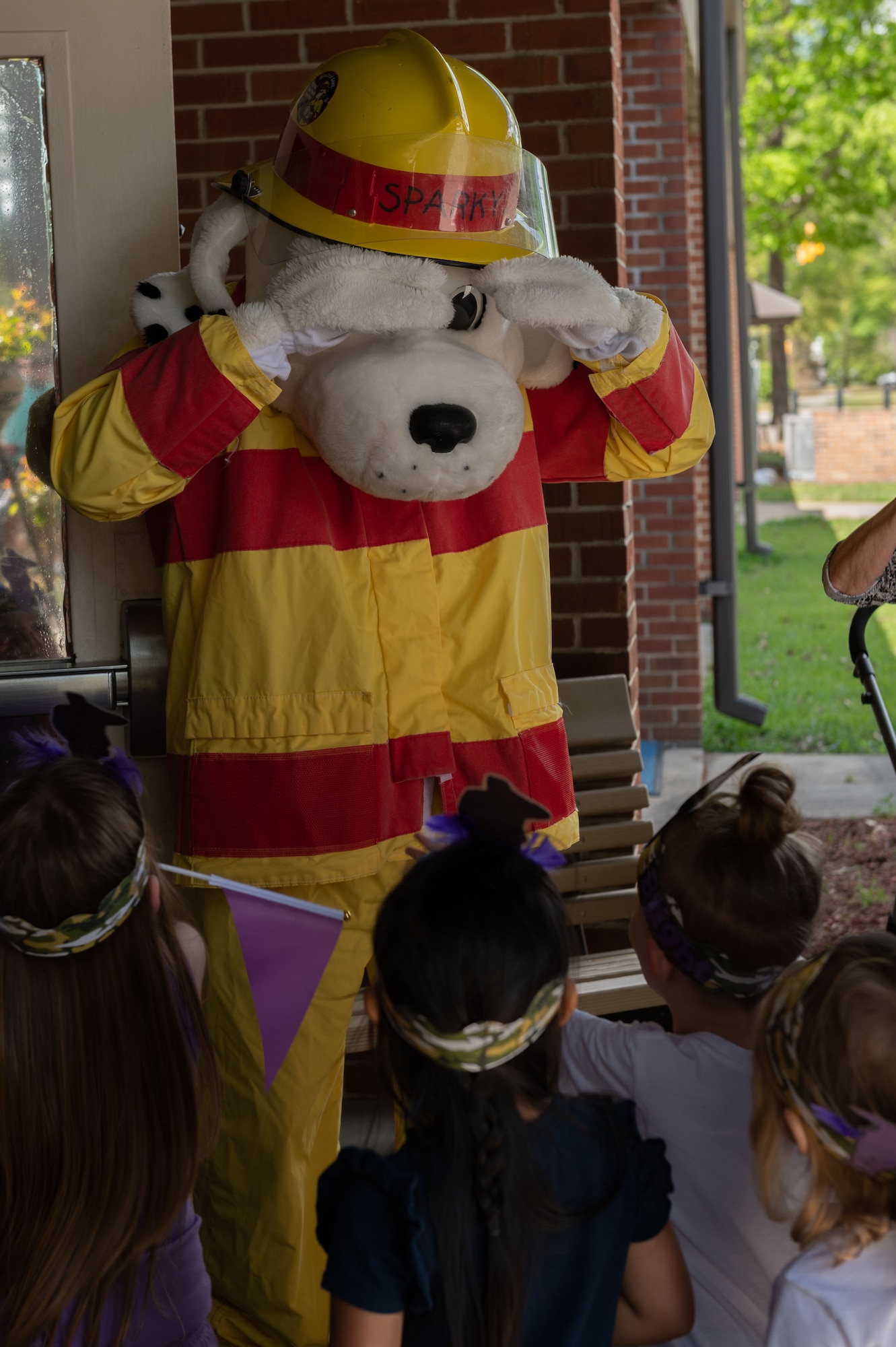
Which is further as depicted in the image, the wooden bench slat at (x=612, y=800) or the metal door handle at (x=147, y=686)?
the wooden bench slat at (x=612, y=800)

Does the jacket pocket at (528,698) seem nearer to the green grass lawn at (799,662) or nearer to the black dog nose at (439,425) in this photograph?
the black dog nose at (439,425)

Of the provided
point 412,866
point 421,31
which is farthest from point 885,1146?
point 421,31

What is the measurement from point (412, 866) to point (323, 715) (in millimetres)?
781

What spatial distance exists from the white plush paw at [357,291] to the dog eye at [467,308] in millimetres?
54

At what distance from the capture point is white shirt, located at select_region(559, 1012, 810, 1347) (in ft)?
5.31

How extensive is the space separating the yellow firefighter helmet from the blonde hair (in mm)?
1286

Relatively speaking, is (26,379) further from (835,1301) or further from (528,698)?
(835,1301)

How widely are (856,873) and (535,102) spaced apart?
323 cm

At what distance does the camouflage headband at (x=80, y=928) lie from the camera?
65.9 inches

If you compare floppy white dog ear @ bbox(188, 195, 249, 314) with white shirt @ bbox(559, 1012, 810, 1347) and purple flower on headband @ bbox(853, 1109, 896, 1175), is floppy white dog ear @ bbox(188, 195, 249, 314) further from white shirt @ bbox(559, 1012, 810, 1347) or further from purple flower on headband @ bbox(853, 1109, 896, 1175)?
purple flower on headband @ bbox(853, 1109, 896, 1175)

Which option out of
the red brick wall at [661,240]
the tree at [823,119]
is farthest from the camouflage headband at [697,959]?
the tree at [823,119]

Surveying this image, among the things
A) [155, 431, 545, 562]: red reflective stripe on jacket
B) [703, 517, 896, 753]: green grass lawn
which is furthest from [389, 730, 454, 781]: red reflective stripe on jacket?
[703, 517, 896, 753]: green grass lawn

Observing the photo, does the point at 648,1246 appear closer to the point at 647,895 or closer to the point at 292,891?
the point at 647,895

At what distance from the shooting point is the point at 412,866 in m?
1.49
